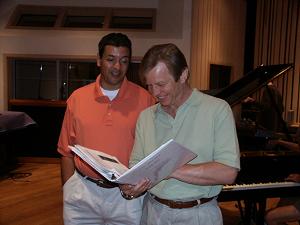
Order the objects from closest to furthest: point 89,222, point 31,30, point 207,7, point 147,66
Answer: point 147,66 < point 89,222 < point 31,30 < point 207,7

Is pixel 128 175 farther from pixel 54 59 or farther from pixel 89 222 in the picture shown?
pixel 54 59

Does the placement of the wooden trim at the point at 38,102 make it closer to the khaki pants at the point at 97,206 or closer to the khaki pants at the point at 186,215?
the khaki pants at the point at 97,206

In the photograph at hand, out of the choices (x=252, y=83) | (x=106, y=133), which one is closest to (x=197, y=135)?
(x=106, y=133)

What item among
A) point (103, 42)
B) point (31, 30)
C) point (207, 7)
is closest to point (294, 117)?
point (207, 7)

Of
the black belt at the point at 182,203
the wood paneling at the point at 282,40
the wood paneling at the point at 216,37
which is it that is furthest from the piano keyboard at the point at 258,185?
the wood paneling at the point at 282,40

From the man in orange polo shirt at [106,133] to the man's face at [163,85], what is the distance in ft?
1.40

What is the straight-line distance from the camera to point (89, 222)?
192cm

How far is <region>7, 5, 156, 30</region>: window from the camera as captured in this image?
274 inches

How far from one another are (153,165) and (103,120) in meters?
0.63

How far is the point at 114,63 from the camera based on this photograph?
1.91m

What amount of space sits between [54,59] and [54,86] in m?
0.55

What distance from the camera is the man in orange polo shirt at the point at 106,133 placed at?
73.7 inches

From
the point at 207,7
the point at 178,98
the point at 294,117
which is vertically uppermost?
the point at 207,7

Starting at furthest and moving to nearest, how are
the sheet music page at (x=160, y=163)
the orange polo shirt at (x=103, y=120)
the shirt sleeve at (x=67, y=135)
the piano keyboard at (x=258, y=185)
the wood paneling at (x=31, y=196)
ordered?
the wood paneling at (x=31, y=196), the piano keyboard at (x=258, y=185), the shirt sleeve at (x=67, y=135), the orange polo shirt at (x=103, y=120), the sheet music page at (x=160, y=163)
